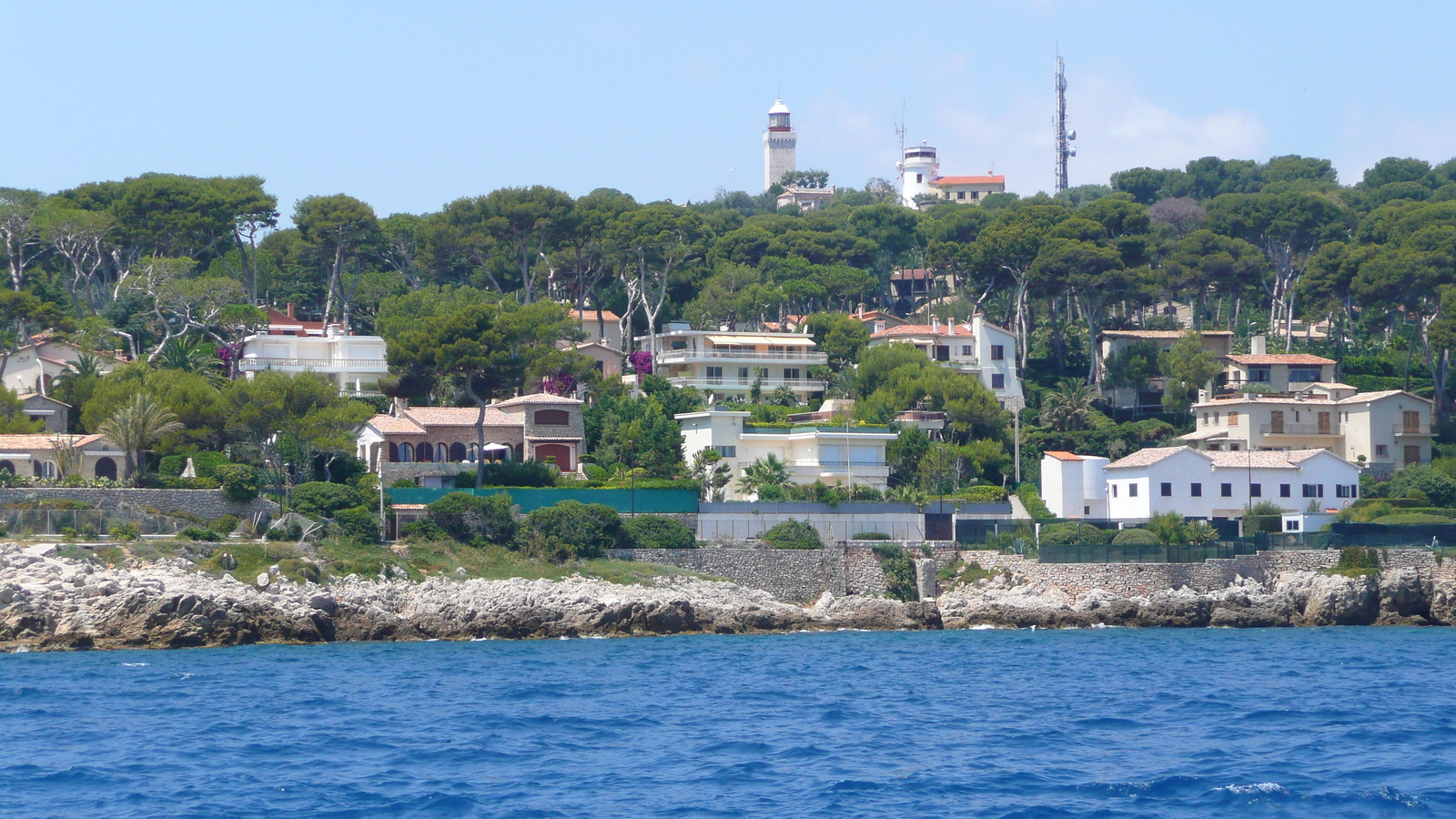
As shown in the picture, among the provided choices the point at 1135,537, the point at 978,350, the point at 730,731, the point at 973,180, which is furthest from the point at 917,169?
the point at 730,731

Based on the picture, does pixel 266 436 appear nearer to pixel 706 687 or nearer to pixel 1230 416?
pixel 706 687

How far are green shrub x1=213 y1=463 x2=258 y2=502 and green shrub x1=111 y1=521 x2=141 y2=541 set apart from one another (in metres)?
3.31

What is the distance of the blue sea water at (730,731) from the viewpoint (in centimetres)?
2264

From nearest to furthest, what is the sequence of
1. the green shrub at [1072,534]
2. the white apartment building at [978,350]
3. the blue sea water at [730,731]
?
Result: the blue sea water at [730,731]
the green shrub at [1072,534]
the white apartment building at [978,350]

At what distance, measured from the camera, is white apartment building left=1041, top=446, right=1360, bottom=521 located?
193 ft

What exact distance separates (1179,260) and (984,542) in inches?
1458

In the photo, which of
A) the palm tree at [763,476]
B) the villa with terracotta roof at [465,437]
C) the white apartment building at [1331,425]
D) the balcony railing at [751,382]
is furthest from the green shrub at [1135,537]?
the balcony railing at [751,382]

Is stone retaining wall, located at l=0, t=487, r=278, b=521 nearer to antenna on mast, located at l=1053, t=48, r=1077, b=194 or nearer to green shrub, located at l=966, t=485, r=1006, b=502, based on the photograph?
green shrub, located at l=966, t=485, r=1006, b=502

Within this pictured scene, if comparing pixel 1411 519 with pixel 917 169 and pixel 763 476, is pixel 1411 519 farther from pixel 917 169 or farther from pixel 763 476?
pixel 917 169

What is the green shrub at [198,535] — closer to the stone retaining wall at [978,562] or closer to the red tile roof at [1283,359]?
the stone retaining wall at [978,562]

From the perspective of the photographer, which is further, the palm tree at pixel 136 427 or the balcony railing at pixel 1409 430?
the balcony railing at pixel 1409 430

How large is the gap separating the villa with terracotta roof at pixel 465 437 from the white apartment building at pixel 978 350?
773 inches

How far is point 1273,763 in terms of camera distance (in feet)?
82.8

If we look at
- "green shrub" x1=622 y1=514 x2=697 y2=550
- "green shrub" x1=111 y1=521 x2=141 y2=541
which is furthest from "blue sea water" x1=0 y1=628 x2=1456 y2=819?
"green shrub" x1=622 y1=514 x2=697 y2=550
